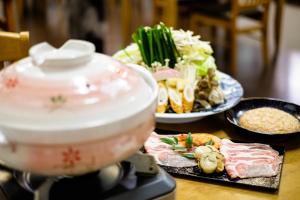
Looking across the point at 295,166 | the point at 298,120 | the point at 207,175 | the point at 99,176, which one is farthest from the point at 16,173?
the point at 298,120

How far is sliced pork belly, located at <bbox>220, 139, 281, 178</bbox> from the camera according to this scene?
931mm

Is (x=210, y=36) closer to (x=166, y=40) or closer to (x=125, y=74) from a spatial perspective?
(x=166, y=40)

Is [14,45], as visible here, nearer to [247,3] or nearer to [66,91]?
[66,91]

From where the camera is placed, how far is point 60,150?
611mm

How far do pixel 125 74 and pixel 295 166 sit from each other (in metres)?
0.49

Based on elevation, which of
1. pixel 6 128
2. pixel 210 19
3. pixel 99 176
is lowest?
pixel 210 19

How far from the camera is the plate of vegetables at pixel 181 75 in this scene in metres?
1.22

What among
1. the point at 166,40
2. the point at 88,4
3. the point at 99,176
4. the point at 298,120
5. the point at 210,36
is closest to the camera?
the point at 99,176

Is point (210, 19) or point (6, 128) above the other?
point (6, 128)

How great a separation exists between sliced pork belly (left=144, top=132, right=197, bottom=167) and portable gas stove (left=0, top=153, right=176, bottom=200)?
20 cm

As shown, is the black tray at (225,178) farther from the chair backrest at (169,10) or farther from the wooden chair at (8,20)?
the chair backrest at (169,10)

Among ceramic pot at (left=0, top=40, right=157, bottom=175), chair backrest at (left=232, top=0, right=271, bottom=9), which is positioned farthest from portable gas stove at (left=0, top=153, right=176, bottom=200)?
chair backrest at (left=232, top=0, right=271, bottom=9)

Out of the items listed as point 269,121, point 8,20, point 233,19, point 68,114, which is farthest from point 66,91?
point 233,19

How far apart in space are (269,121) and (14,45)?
2.37 feet
